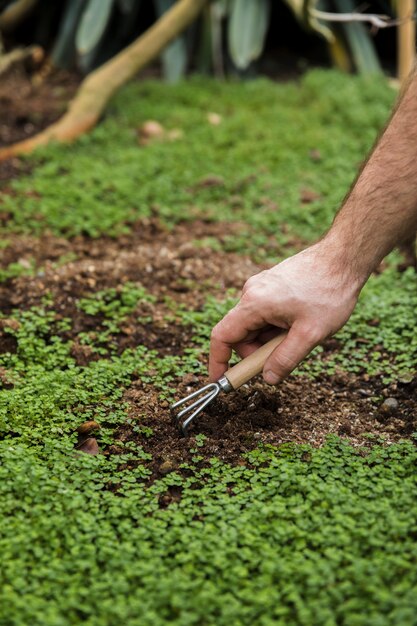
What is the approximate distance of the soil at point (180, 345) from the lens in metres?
3.03

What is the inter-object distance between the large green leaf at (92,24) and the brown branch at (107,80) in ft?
1.35

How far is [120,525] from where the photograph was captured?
2.51m

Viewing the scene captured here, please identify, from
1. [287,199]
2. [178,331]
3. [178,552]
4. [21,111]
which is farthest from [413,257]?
[21,111]

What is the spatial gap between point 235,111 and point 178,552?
4461mm

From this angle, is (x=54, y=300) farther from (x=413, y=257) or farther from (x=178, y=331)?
(x=413, y=257)

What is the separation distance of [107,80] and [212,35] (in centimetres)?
141

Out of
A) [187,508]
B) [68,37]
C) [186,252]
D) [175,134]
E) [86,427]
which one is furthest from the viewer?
[68,37]

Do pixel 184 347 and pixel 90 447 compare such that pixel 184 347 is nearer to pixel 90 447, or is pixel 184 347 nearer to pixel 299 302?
pixel 90 447

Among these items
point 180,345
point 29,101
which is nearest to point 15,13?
point 29,101

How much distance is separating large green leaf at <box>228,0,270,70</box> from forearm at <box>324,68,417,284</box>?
13.6 ft

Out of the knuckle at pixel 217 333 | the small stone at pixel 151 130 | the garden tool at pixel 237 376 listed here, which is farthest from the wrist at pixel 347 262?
the small stone at pixel 151 130

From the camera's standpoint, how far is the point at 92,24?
6.75 meters

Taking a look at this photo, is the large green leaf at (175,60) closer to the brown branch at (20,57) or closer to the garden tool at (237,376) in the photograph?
the brown branch at (20,57)

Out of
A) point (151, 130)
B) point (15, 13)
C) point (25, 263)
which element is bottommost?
point (151, 130)
